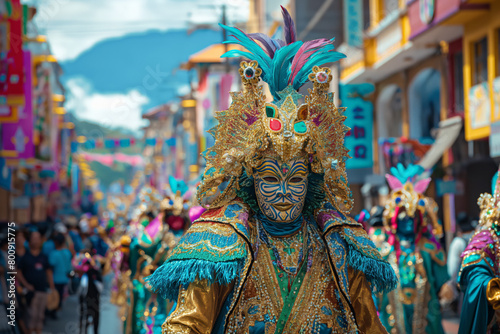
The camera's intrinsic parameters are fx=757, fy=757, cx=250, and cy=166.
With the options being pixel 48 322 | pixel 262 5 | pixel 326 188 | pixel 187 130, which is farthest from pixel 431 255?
pixel 187 130

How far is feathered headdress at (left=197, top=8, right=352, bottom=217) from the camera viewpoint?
4.42 meters

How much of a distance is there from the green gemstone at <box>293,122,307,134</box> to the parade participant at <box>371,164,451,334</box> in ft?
16.8

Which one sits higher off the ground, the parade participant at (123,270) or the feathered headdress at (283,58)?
the feathered headdress at (283,58)

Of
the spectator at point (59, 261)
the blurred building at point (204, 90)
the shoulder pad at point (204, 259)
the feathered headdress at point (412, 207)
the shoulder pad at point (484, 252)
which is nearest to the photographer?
the shoulder pad at point (204, 259)

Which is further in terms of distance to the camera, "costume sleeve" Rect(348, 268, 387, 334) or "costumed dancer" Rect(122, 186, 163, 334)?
"costumed dancer" Rect(122, 186, 163, 334)

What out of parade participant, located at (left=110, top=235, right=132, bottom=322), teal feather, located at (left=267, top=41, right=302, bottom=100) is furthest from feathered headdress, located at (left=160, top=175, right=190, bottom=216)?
teal feather, located at (left=267, top=41, right=302, bottom=100)

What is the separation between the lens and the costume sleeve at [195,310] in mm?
4066

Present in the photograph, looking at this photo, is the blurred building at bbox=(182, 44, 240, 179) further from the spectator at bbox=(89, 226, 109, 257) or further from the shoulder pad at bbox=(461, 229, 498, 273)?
the shoulder pad at bbox=(461, 229, 498, 273)

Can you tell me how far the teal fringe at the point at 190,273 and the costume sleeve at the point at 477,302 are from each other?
7.07ft

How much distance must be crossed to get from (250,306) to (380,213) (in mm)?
7065

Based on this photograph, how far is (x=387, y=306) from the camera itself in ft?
30.5

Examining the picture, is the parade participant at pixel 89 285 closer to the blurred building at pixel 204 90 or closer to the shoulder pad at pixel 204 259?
the shoulder pad at pixel 204 259

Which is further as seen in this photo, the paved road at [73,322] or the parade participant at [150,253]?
the paved road at [73,322]

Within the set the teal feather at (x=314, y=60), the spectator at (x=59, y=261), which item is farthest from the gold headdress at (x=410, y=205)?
the spectator at (x=59, y=261)
